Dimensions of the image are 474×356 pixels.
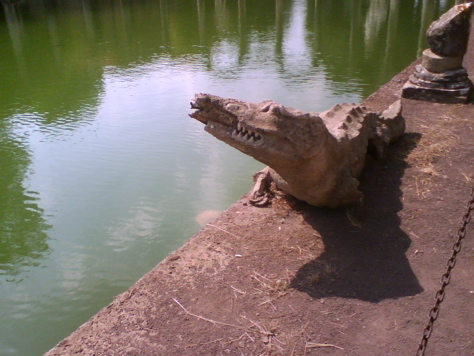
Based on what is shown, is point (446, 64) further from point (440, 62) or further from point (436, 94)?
point (436, 94)

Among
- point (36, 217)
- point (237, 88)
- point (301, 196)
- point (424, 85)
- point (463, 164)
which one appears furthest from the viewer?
point (237, 88)

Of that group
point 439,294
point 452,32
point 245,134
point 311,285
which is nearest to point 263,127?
point 245,134

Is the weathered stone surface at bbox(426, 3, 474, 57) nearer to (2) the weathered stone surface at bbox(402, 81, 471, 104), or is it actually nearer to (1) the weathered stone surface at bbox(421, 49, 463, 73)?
(1) the weathered stone surface at bbox(421, 49, 463, 73)

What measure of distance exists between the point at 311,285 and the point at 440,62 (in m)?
4.57

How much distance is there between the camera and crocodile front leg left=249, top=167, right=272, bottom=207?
414 centimetres

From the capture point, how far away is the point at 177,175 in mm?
5867

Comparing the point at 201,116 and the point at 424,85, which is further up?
the point at 201,116

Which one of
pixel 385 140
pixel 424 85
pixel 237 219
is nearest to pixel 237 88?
pixel 424 85

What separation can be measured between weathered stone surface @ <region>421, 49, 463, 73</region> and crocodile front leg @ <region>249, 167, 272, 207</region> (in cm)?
358

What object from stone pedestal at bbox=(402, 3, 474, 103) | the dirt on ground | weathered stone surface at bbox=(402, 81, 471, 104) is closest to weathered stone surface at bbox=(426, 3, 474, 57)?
stone pedestal at bbox=(402, 3, 474, 103)

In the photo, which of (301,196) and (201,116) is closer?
(201,116)

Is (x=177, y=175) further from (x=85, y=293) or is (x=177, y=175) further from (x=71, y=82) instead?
(x=71, y=82)

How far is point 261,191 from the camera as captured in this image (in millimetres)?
4215

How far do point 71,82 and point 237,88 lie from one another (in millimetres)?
3639
